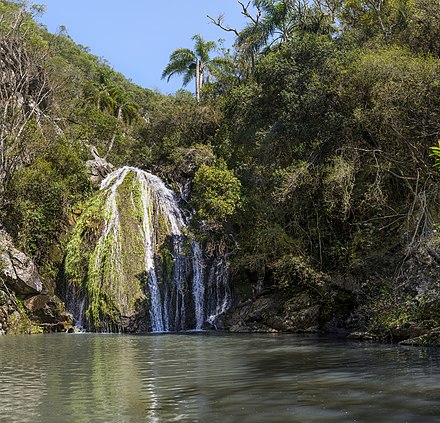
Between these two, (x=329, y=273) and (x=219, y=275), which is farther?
(x=219, y=275)

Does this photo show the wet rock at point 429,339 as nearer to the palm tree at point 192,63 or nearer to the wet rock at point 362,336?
the wet rock at point 362,336

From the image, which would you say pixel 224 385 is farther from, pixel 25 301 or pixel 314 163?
pixel 25 301

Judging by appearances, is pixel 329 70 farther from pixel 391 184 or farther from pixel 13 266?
pixel 13 266

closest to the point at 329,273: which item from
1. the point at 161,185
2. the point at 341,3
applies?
the point at 161,185

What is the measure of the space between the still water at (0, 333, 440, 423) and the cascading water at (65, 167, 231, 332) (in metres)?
8.46

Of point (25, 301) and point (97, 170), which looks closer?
point (25, 301)

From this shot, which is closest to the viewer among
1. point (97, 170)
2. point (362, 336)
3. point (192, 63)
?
point (362, 336)

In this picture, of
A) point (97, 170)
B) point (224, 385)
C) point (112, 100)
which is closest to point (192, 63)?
point (112, 100)

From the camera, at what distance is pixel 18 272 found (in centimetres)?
2088

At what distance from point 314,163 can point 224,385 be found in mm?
13821

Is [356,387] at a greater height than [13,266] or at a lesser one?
lesser

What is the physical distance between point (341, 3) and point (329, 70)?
1078cm

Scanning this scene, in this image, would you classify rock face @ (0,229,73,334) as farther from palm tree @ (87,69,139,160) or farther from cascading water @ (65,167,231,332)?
palm tree @ (87,69,139,160)

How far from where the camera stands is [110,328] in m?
20.2
